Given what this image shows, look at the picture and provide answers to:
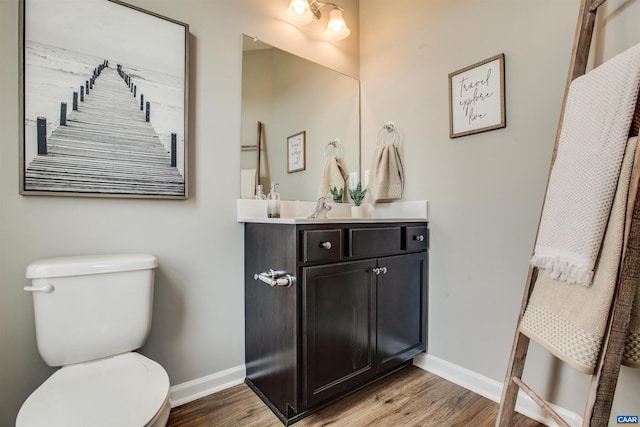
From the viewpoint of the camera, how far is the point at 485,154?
1.55 meters

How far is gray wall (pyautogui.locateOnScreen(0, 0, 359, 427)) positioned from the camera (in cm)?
114

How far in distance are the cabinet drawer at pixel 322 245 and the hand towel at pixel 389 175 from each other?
66 cm

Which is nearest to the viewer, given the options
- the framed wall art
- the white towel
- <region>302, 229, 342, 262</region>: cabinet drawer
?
the framed wall art

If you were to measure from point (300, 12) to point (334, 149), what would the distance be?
0.85 metres

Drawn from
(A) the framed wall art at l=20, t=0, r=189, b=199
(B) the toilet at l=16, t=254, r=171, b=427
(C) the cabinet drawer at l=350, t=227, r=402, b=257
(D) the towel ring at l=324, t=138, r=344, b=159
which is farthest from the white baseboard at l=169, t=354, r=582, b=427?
(D) the towel ring at l=324, t=138, r=344, b=159

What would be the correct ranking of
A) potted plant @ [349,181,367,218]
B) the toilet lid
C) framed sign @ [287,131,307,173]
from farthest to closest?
potted plant @ [349,181,367,218] → framed sign @ [287,131,307,173] → the toilet lid

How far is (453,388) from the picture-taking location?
5.27 feet

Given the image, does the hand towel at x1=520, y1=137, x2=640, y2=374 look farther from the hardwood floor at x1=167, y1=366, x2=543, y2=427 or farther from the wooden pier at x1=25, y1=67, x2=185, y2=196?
the wooden pier at x1=25, y1=67, x2=185, y2=196

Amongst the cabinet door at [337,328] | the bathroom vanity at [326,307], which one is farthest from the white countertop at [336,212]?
the cabinet door at [337,328]

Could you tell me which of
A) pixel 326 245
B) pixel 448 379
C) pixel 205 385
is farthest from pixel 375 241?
pixel 205 385

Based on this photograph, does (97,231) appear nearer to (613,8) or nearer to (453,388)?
(453,388)

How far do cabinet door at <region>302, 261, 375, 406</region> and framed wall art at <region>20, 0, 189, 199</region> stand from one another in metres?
0.83

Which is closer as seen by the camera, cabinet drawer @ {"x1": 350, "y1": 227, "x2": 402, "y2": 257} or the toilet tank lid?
the toilet tank lid

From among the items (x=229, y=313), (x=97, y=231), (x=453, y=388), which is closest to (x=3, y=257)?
(x=97, y=231)
